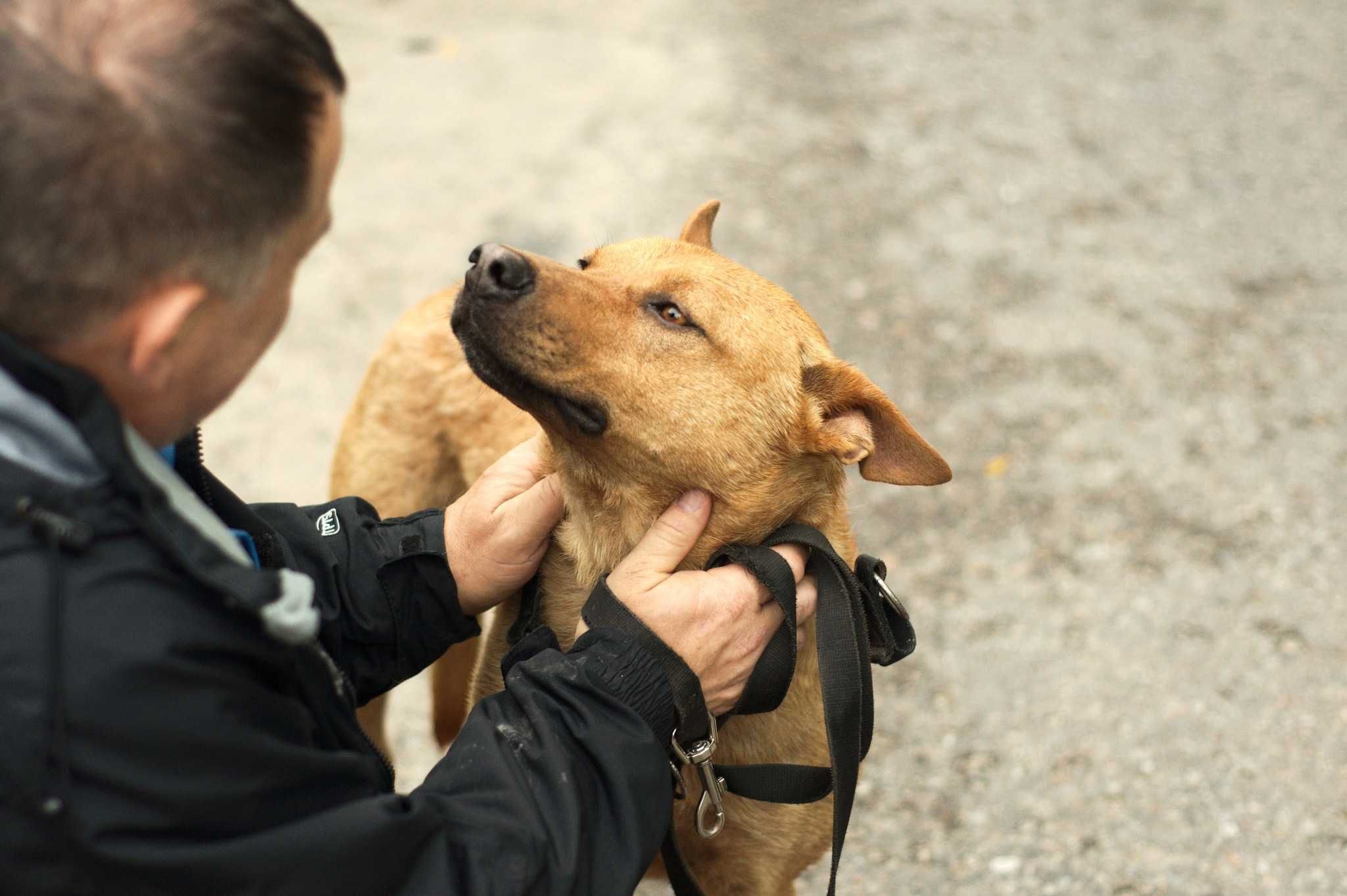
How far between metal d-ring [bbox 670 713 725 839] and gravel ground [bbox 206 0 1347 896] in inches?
45.0

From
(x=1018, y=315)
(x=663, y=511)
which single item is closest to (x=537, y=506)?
(x=663, y=511)

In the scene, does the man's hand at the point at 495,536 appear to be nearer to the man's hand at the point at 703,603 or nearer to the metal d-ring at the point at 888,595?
the man's hand at the point at 703,603

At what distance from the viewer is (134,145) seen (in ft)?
4.08

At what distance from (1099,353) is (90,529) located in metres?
4.71

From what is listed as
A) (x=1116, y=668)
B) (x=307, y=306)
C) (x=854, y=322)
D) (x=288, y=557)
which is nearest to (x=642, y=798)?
(x=288, y=557)

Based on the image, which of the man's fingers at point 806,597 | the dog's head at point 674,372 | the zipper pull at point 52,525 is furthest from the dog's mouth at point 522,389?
the zipper pull at point 52,525

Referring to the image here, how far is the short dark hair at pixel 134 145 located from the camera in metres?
1.21

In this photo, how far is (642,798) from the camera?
1794 millimetres

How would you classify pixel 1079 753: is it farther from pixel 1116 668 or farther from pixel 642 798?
pixel 642 798

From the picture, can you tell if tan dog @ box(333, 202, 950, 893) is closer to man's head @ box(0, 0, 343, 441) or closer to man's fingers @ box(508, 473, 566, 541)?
man's fingers @ box(508, 473, 566, 541)

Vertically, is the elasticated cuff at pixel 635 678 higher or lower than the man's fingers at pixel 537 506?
higher

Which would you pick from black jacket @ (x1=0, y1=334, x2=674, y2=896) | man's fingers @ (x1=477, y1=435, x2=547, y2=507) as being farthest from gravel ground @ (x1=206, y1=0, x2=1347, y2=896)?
black jacket @ (x1=0, y1=334, x2=674, y2=896)

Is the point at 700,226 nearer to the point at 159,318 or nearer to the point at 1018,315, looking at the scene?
the point at 159,318

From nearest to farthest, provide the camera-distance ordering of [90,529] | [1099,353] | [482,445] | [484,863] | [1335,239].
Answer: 1. [90,529]
2. [484,863]
3. [482,445]
4. [1099,353]
5. [1335,239]
